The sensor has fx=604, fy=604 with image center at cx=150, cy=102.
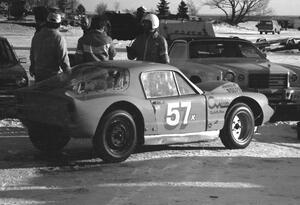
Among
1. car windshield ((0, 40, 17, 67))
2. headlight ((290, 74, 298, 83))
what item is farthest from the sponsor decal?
car windshield ((0, 40, 17, 67))

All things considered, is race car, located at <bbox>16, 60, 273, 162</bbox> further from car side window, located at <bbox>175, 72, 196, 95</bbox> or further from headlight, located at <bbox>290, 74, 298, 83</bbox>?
headlight, located at <bbox>290, 74, 298, 83</bbox>

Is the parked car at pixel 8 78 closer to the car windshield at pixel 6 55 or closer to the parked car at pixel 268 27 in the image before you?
the car windshield at pixel 6 55

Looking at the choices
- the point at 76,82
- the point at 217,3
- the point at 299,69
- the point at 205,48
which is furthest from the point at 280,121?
the point at 217,3

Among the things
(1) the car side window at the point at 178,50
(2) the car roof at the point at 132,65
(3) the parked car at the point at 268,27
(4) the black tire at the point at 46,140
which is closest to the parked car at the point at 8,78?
(4) the black tire at the point at 46,140

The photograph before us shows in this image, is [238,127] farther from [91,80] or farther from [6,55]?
[6,55]

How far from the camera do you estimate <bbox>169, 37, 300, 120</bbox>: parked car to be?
1110 cm

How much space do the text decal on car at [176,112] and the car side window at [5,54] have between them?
4.67 meters

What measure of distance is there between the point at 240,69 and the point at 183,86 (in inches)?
139

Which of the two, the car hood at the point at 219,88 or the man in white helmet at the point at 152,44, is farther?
the man in white helmet at the point at 152,44

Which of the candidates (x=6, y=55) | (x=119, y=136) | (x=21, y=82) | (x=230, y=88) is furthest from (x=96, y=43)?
(x=6, y=55)

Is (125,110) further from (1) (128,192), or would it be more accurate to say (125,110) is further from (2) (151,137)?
(1) (128,192)

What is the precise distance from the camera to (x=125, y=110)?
729cm

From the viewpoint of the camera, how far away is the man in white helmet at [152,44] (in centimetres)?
922

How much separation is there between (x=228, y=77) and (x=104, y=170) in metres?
4.80
